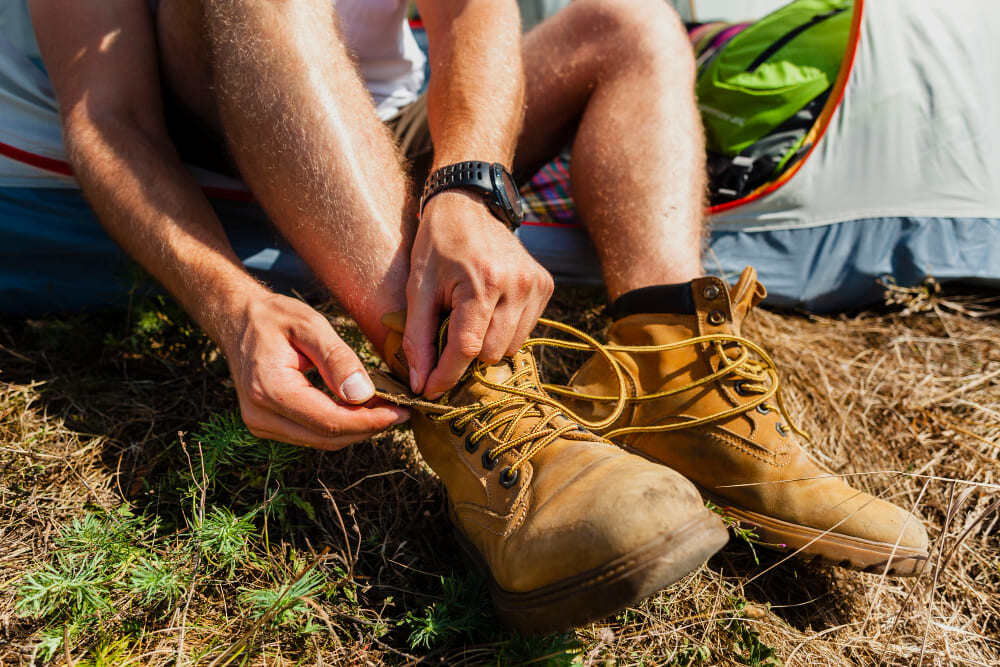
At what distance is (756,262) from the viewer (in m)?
2.08

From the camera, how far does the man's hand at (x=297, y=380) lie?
106 centimetres

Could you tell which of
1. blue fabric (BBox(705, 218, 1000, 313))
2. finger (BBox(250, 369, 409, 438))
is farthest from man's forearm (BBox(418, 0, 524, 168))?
blue fabric (BBox(705, 218, 1000, 313))

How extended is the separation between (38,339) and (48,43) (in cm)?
78

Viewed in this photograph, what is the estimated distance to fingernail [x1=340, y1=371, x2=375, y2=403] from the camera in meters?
1.08

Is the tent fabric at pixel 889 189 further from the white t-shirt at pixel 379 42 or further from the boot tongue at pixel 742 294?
the boot tongue at pixel 742 294

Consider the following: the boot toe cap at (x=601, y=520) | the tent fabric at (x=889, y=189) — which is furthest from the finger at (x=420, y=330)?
the tent fabric at (x=889, y=189)

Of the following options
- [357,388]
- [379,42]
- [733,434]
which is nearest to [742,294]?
[733,434]

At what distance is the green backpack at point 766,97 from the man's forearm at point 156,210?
156 cm

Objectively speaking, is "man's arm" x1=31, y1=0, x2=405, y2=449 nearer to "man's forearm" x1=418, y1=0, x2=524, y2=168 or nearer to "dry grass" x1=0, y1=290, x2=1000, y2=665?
"dry grass" x1=0, y1=290, x2=1000, y2=665

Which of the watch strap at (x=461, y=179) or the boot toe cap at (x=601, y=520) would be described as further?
the watch strap at (x=461, y=179)

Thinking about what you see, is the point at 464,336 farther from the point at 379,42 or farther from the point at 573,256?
the point at 379,42

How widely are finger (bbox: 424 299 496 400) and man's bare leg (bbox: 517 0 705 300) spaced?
58 cm

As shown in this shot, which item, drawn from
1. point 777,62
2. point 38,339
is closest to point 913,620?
point 777,62

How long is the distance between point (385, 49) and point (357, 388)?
1.26 metres
